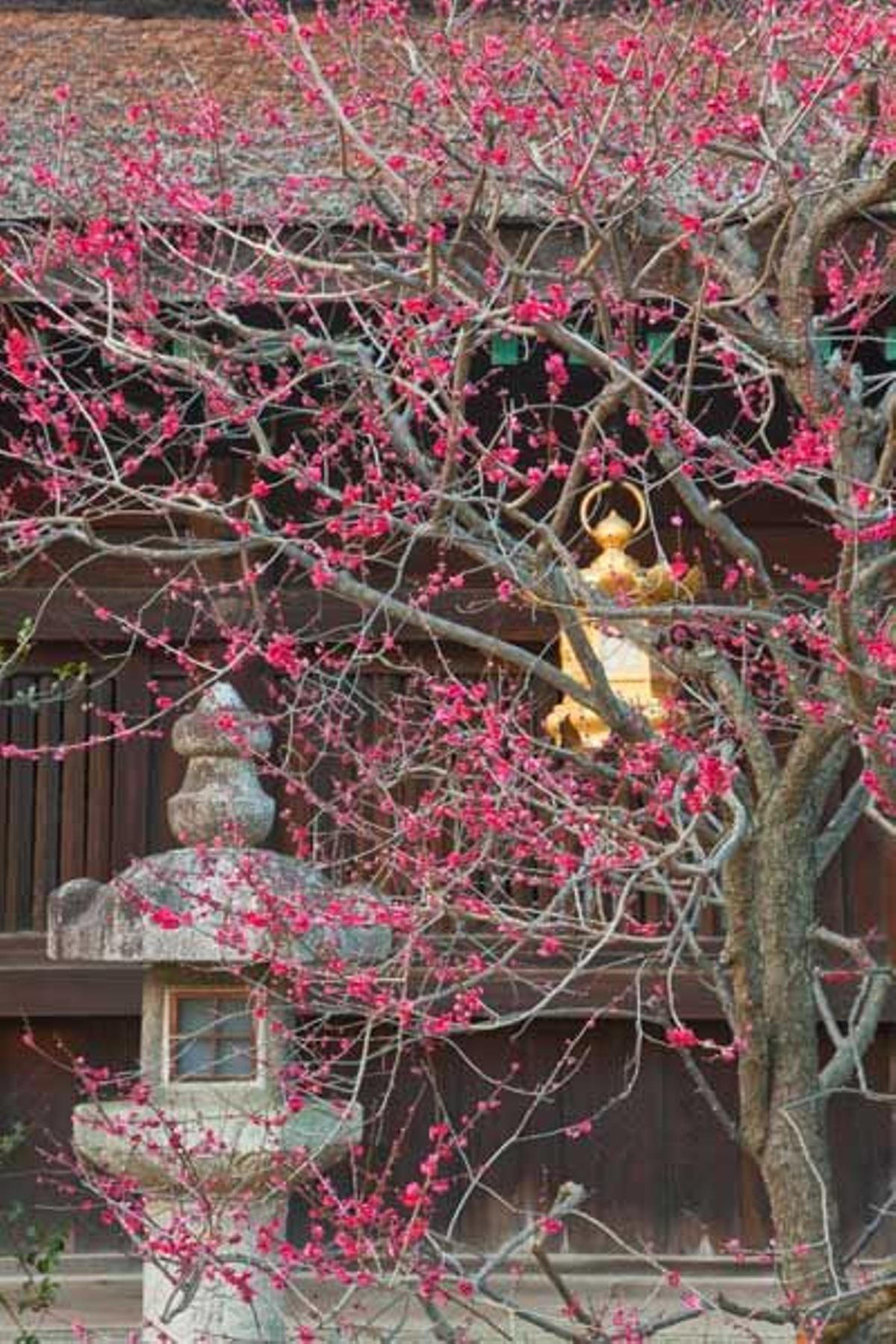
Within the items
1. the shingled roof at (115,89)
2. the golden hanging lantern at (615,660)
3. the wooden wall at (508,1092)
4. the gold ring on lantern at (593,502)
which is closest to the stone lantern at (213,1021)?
the gold ring on lantern at (593,502)

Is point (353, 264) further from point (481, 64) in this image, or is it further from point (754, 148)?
point (754, 148)

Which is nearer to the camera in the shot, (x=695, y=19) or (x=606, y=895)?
(x=695, y=19)

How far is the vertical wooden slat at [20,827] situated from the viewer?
763 cm

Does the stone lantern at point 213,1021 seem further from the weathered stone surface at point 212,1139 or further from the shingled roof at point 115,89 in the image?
the shingled roof at point 115,89

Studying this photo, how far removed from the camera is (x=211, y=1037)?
592 cm

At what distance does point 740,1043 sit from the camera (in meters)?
4.59

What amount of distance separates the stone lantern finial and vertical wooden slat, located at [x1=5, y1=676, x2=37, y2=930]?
1.88m

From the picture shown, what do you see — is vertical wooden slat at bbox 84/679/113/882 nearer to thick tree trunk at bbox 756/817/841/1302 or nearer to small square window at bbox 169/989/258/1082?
small square window at bbox 169/989/258/1082

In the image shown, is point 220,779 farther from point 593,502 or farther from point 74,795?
point 593,502

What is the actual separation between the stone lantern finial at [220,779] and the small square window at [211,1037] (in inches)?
19.1

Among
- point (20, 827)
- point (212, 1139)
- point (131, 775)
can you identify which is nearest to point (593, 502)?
point (131, 775)

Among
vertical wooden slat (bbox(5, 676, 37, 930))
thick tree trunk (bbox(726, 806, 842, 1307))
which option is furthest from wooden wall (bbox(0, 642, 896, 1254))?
thick tree trunk (bbox(726, 806, 842, 1307))

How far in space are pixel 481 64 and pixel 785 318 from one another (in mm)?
976

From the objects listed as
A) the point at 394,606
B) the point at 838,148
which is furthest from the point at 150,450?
the point at 838,148
